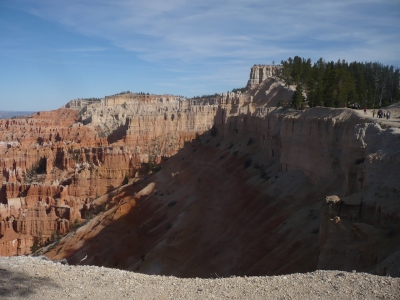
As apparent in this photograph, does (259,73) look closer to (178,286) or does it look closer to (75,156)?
(75,156)

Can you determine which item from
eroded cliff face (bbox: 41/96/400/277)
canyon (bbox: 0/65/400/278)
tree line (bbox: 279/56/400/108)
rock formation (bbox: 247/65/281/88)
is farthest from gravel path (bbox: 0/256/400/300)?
rock formation (bbox: 247/65/281/88)

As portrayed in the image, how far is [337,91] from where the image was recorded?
1487 inches

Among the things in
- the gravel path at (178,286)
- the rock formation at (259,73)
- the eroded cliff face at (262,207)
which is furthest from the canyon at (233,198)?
the gravel path at (178,286)

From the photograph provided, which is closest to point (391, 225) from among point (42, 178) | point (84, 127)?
point (42, 178)

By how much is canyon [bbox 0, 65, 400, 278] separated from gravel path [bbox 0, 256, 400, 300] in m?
2.03

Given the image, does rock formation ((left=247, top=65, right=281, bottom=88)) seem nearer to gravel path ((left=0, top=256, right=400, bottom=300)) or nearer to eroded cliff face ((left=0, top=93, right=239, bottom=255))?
eroded cliff face ((left=0, top=93, right=239, bottom=255))

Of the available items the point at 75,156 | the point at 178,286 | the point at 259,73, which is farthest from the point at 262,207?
the point at 259,73

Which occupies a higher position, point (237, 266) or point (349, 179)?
point (349, 179)

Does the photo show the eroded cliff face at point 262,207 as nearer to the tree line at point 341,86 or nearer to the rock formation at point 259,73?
the tree line at point 341,86

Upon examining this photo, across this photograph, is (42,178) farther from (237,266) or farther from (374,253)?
(374,253)

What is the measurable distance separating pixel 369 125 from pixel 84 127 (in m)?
84.0

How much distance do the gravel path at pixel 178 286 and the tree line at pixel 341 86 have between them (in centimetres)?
2693

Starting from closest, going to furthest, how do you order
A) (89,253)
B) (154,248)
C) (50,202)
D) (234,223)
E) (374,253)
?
(374,253) → (234,223) → (154,248) → (89,253) → (50,202)

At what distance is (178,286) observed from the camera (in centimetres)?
1175
